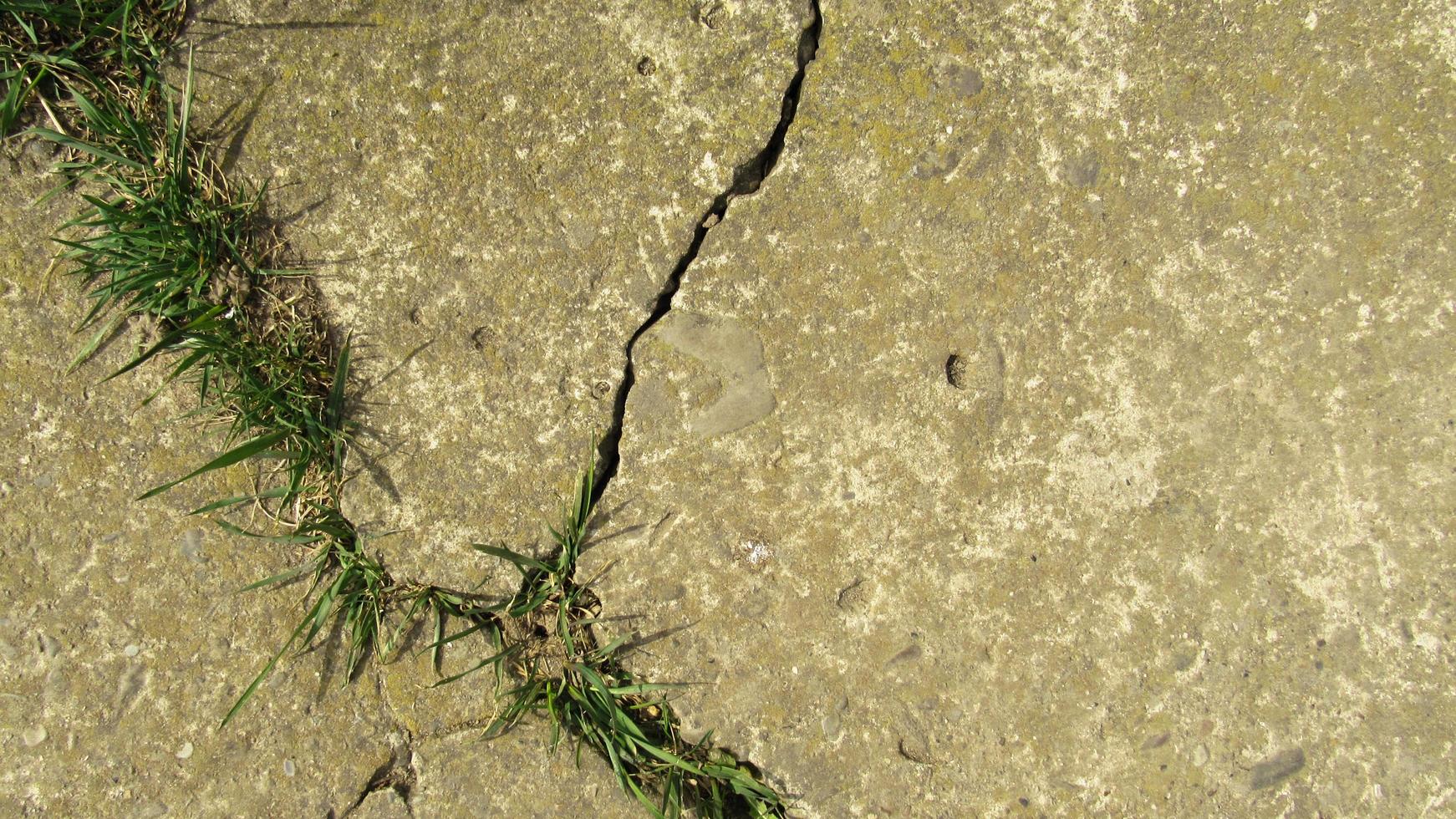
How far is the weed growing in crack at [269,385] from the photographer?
62.5 inches

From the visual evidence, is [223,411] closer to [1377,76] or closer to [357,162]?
[357,162]

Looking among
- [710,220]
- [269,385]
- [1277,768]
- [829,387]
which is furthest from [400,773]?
[1277,768]

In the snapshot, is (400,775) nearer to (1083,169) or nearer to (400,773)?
(400,773)

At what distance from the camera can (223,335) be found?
160 centimetres

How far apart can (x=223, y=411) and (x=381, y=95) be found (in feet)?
2.39

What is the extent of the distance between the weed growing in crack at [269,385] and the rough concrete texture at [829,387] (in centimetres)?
7

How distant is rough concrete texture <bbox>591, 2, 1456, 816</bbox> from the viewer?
5.23ft

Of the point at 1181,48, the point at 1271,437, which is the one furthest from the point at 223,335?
the point at 1271,437

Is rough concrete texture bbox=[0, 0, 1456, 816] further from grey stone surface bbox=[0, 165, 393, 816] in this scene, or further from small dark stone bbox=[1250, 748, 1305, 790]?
small dark stone bbox=[1250, 748, 1305, 790]

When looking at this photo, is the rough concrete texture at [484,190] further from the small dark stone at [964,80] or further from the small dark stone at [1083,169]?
the small dark stone at [1083,169]

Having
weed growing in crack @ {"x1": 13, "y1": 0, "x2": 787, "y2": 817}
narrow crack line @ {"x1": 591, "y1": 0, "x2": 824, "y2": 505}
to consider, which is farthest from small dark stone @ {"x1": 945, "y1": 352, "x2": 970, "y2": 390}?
weed growing in crack @ {"x1": 13, "y1": 0, "x2": 787, "y2": 817}

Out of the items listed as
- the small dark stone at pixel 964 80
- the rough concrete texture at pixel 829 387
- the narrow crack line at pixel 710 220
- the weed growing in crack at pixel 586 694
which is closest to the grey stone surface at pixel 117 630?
the rough concrete texture at pixel 829 387

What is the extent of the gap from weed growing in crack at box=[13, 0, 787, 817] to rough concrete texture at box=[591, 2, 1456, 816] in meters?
0.12

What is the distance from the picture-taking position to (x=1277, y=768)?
1.58 meters
